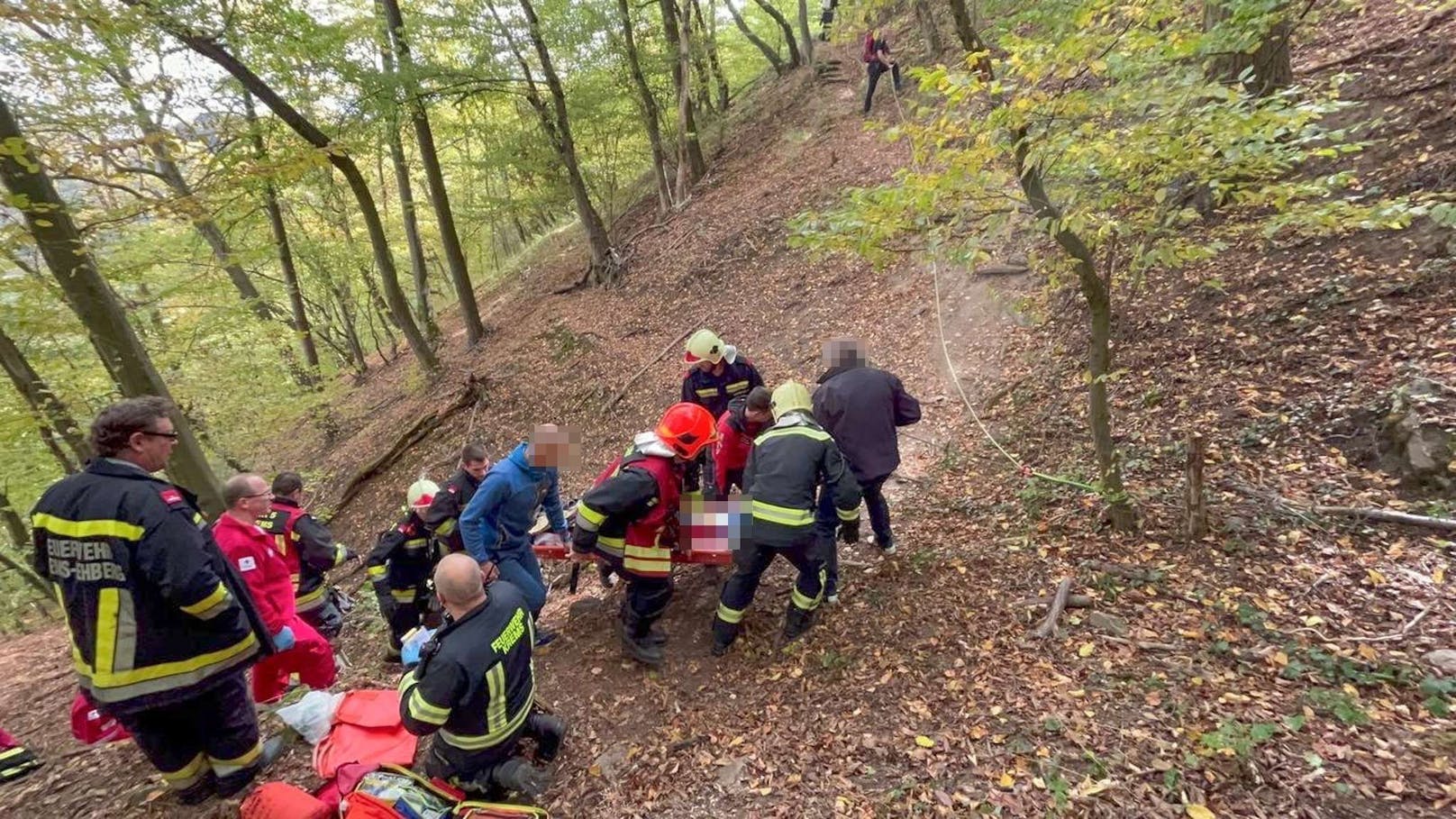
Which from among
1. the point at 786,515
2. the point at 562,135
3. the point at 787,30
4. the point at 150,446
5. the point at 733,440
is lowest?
the point at 786,515

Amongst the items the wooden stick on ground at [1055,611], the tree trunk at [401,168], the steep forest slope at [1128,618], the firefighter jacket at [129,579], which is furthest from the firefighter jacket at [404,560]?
the tree trunk at [401,168]

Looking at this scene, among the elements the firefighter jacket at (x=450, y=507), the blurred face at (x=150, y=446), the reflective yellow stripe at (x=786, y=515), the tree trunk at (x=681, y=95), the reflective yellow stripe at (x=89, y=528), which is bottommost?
the reflective yellow stripe at (x=786, y=515)

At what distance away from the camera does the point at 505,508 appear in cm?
464

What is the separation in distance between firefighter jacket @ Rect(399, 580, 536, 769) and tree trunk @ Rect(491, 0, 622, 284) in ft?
40.5

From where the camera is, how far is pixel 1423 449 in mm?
4266

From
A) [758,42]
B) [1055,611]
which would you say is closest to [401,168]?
[758,42]

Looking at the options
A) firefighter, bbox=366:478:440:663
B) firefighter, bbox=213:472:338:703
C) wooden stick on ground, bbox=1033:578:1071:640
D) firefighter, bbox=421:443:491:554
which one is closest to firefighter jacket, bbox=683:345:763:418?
firefighter, bbox=421:443:491:554

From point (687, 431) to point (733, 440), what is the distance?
1.17 metres

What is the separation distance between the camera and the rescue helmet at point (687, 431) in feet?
14.5

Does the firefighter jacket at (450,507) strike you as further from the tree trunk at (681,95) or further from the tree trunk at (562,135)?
the tree trunk at (681,95)

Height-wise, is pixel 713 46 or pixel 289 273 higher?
pixel 713 46

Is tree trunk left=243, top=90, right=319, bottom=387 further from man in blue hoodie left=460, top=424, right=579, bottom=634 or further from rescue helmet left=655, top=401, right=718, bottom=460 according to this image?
rescue helmet left=655, top=401, right=718, bottom=460

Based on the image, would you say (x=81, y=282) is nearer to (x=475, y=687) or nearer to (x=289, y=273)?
(x=475, y=687)

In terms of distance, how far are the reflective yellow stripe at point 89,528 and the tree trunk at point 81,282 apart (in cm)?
283
